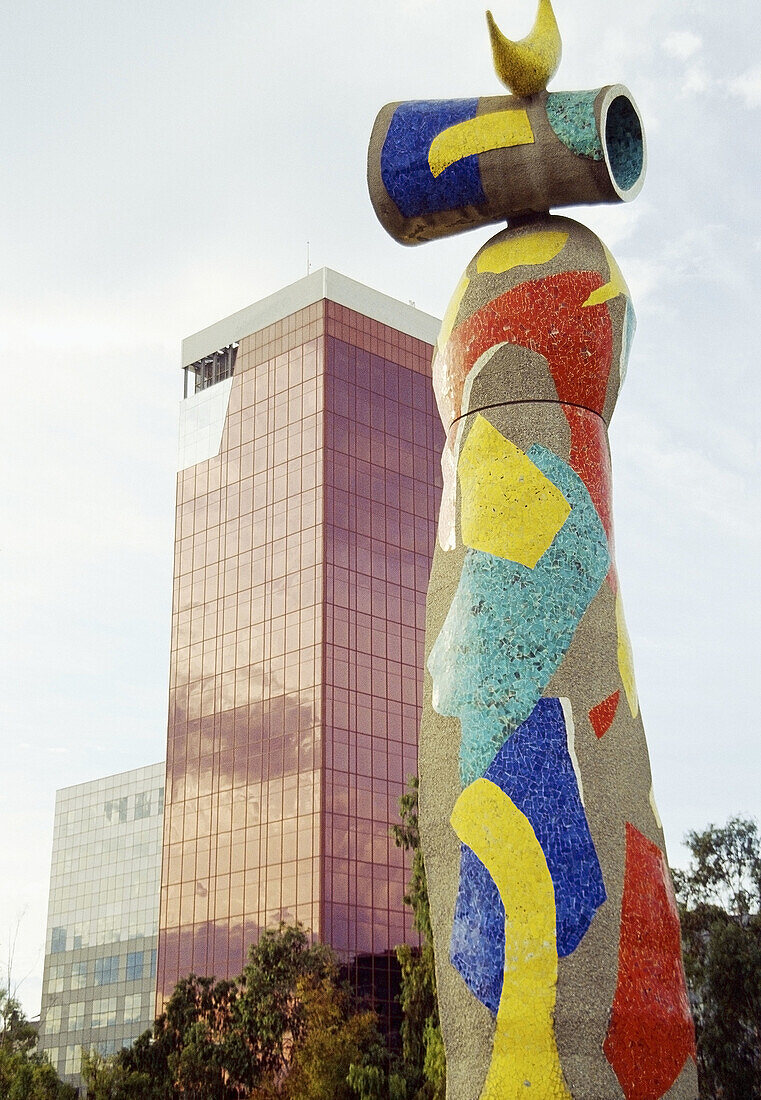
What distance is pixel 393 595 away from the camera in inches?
1853

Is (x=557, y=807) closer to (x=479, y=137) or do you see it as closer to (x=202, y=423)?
(x=479, y=137)

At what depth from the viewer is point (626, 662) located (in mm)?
12539

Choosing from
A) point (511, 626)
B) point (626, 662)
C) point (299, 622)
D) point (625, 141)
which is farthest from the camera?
point (299, 622)

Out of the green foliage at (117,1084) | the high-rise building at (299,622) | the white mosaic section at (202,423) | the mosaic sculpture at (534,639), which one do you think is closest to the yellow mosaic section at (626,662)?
the mosaic sculpture at (534,639)

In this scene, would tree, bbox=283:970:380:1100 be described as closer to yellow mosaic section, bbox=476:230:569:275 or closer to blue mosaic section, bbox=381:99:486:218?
yellow mosaic section, bbox=476:230:569:275

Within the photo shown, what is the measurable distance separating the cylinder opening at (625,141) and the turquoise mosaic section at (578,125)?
661 mm

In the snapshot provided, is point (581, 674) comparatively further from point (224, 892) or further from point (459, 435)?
point (224, 892)

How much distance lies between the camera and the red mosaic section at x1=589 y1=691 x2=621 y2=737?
11875mm

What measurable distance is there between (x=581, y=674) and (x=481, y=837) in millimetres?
1625

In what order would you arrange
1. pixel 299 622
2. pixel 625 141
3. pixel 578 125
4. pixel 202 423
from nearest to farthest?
pixel 578 125 < pixel 625 141 < pixel 299 622 < pixel 202 423

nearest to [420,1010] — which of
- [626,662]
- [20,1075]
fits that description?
[20,1075]

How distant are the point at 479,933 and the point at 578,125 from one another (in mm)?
7365

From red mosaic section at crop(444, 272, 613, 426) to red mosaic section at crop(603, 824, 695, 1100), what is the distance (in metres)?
4.10

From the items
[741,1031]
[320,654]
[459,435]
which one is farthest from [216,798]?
[459,435]
